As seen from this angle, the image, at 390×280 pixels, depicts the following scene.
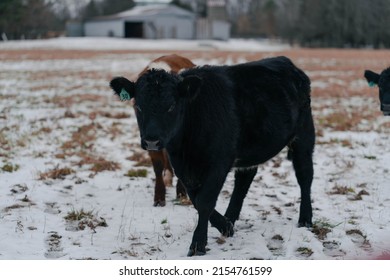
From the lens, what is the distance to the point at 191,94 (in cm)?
429

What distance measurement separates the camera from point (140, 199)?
20.7 feet

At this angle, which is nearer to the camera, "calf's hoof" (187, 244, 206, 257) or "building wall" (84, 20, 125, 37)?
"calf's hoof" (187, 244, 206, 257)

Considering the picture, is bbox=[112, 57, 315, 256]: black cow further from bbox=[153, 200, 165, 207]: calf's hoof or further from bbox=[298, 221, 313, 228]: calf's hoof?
bbox=[153, 200, 165, 207]: calf's hoof

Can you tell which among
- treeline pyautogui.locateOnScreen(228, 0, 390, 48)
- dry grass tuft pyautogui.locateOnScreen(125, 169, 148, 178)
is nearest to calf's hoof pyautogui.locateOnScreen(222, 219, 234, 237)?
dry grass tuft pyautogui.locateOnScreen(125, 169, 148, 178)

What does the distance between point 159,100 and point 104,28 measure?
75531 millimetres

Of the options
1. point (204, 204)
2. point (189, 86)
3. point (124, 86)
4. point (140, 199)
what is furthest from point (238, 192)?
point (124, 86)

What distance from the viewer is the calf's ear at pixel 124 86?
14.1 ft

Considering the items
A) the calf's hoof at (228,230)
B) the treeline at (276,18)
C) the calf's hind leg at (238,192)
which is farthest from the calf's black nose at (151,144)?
the treeline at (276,18)

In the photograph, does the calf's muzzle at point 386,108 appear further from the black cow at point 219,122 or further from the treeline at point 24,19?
the treeline at point 24,19

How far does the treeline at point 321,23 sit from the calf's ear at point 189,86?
38972 millimetres

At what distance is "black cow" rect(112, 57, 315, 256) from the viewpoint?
4.16 meters

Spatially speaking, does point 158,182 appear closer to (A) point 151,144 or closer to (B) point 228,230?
(B) point 228,230

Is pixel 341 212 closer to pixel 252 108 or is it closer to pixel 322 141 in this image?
pixel 252 108
